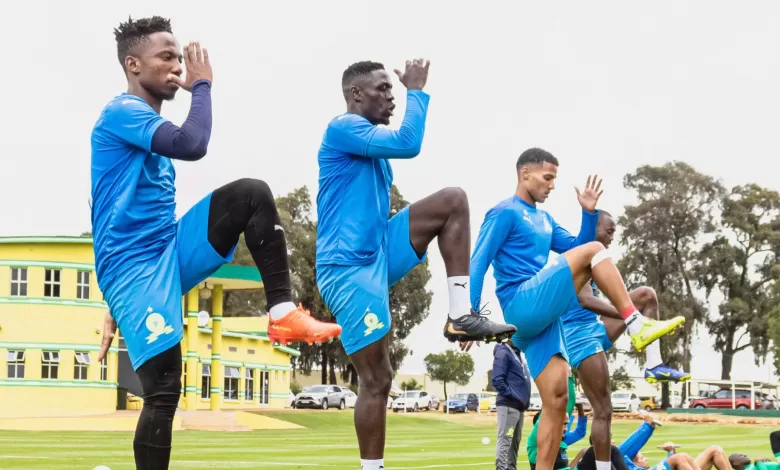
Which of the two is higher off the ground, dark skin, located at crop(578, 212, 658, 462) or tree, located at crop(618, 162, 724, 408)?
tree, located at crop(618, 162, 724, 408)

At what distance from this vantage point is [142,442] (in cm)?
522

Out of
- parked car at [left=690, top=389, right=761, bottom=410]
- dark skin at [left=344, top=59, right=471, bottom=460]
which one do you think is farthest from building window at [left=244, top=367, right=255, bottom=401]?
dark skin at [left=344, top=59, right=471, bottom=460]

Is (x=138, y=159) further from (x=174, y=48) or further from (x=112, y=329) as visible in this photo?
(x=112, y=329)

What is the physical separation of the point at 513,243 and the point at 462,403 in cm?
5655

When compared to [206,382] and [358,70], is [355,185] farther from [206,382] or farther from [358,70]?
[206,382]

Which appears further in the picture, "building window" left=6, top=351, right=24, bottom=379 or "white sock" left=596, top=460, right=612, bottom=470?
"building window" left=6, top=351, right=24, bottom=379

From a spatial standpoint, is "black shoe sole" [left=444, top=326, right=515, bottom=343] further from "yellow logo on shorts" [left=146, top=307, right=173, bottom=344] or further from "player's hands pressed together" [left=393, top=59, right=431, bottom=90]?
"yellow logo on shorts" [left=146, top=307, right=173, bottom=344]

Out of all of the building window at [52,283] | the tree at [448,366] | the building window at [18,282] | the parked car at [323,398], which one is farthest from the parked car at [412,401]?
the building window at [18,282]

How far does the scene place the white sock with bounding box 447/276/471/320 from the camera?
626 cm

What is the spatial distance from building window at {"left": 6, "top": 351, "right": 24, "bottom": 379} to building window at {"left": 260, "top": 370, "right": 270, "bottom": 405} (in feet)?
64.9

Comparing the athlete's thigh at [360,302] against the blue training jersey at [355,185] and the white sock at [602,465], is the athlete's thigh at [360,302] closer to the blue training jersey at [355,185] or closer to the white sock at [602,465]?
the blue training jersey at [355,185]

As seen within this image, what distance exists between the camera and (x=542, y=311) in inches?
306

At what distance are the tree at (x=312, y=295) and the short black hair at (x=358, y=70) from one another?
61657 millimetres

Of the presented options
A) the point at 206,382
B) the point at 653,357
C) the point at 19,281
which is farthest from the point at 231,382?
the point at 653,357
